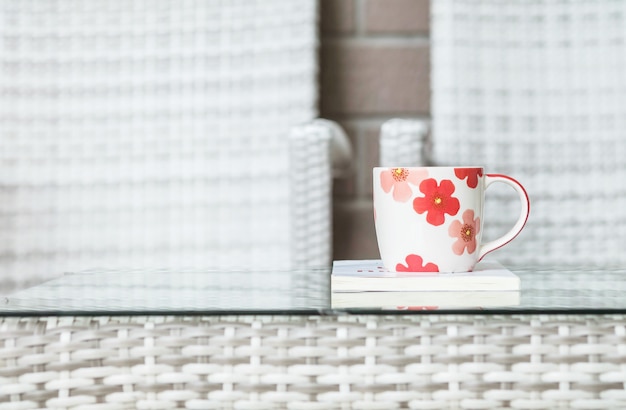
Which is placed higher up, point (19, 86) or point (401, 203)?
point (19, 86)

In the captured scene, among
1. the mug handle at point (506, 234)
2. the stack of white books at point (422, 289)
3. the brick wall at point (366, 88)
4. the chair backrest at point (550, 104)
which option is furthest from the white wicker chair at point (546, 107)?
the stack of white books at point (422, 289)

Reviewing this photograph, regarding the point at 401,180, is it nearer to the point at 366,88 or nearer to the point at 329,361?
the point at 329,361

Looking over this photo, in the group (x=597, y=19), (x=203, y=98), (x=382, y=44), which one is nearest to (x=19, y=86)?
(x=203, y=98)

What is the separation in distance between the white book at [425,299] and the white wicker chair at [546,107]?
0.77 m

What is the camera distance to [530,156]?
133cm

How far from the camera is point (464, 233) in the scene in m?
0.65

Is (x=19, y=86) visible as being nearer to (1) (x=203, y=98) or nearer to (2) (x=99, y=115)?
(2) (x=99, y=115)

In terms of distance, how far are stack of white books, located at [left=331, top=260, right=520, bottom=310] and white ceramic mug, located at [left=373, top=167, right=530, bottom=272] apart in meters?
0.02

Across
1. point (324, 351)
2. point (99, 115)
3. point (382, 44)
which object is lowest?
point (324, 351)

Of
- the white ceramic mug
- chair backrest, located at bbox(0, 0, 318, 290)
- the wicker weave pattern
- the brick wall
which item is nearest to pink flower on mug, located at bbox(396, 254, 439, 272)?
the white ceramic mug

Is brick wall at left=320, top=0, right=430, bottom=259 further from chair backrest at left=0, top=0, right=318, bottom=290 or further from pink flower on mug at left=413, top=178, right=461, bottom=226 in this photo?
pink flower on mug at left=413, top=178, right=461, bottom=226

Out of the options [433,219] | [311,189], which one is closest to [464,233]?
[433,219]

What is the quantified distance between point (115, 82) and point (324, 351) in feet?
3.02

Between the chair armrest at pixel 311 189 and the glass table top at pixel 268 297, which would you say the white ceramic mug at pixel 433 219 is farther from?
the chair armrest at pixel 311 189
